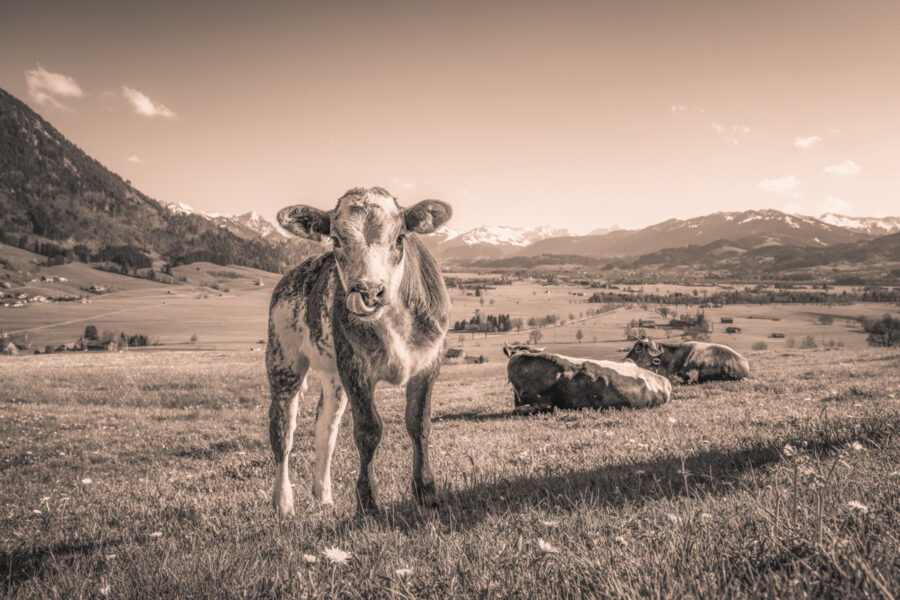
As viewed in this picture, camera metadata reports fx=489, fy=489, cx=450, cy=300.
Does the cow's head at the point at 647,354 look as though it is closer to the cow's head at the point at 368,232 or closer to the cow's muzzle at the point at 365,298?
the cow's head at the point at 368,232

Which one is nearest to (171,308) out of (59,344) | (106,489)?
(59,344)

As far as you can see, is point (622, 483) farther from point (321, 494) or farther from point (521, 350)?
point (521, 350)

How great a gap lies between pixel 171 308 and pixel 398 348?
7295 inches

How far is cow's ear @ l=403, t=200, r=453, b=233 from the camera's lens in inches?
224

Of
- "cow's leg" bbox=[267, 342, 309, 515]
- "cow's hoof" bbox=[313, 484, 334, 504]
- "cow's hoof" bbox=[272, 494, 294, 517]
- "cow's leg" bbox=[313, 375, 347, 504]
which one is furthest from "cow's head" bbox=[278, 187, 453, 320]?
"cow's hoof" bbox=[313, 484, 334, 504]

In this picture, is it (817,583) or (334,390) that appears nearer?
(817,583)

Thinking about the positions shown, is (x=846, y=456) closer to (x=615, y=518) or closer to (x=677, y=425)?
(x=615, y=518)

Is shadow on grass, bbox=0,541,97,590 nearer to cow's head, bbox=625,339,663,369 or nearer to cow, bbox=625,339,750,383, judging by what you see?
Answer: cow's head, bbox=625,339,663,369

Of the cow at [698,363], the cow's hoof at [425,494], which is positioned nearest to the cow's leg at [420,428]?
the cow's hoof at [425,494]

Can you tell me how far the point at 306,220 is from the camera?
583cm

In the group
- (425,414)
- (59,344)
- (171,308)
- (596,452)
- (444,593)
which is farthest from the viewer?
(171,308)

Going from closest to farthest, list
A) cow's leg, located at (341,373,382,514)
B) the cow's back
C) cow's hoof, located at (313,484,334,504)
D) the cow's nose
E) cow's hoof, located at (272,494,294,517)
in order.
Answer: the cow's nose
cow's leg, located at (341,373,382,514)
cow's hoof, located at (272,494,294,517)
cow's hoof, located at (313,484,334,504)
the cow's back

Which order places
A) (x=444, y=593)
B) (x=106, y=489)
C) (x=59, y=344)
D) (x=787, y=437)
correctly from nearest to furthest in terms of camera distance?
(x=444, y=593) → (x=787, y=437) → (x=106, y=489) → (x=59, y=344)

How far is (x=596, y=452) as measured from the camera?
7.58m
